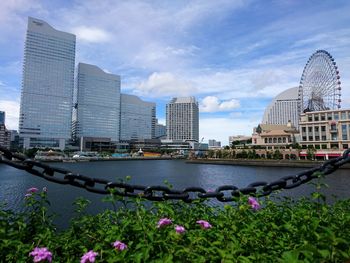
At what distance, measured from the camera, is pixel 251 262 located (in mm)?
1589

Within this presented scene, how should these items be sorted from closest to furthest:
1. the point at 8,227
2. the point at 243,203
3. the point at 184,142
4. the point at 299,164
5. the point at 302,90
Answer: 1. the point at 8,227
2. the point at 243,203
3. the point at 299,164
4. the point at 302,90
5. the point at 184,142

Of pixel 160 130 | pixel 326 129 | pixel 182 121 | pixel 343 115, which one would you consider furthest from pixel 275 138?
pixel 160 130

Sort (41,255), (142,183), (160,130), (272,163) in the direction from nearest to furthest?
1. (41,255)
2. (142,183)
3. (272,163)
4. (160,130)

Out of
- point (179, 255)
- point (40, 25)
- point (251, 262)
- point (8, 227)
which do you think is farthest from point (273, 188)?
point (40, 25)

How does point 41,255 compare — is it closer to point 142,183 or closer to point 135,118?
point 142,183

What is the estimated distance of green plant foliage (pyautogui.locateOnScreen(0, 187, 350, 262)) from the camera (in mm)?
1583

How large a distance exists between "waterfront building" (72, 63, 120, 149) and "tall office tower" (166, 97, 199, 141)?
139ft

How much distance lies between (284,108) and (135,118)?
83.3 meters

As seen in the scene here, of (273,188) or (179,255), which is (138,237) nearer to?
(179,255)

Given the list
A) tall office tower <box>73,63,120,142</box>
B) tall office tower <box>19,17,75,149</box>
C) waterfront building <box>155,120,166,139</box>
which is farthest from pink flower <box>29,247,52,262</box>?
waterfront building <box>155,120,166,139</box>

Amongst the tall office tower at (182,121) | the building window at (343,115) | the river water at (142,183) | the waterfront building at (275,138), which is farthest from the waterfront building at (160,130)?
the river water at (142,183)

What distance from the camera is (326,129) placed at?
195ft

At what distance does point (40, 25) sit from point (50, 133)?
48226 mm

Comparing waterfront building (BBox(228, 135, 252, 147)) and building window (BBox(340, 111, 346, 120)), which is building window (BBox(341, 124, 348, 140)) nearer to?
building window (BBox(340, 111, 346, 120))
